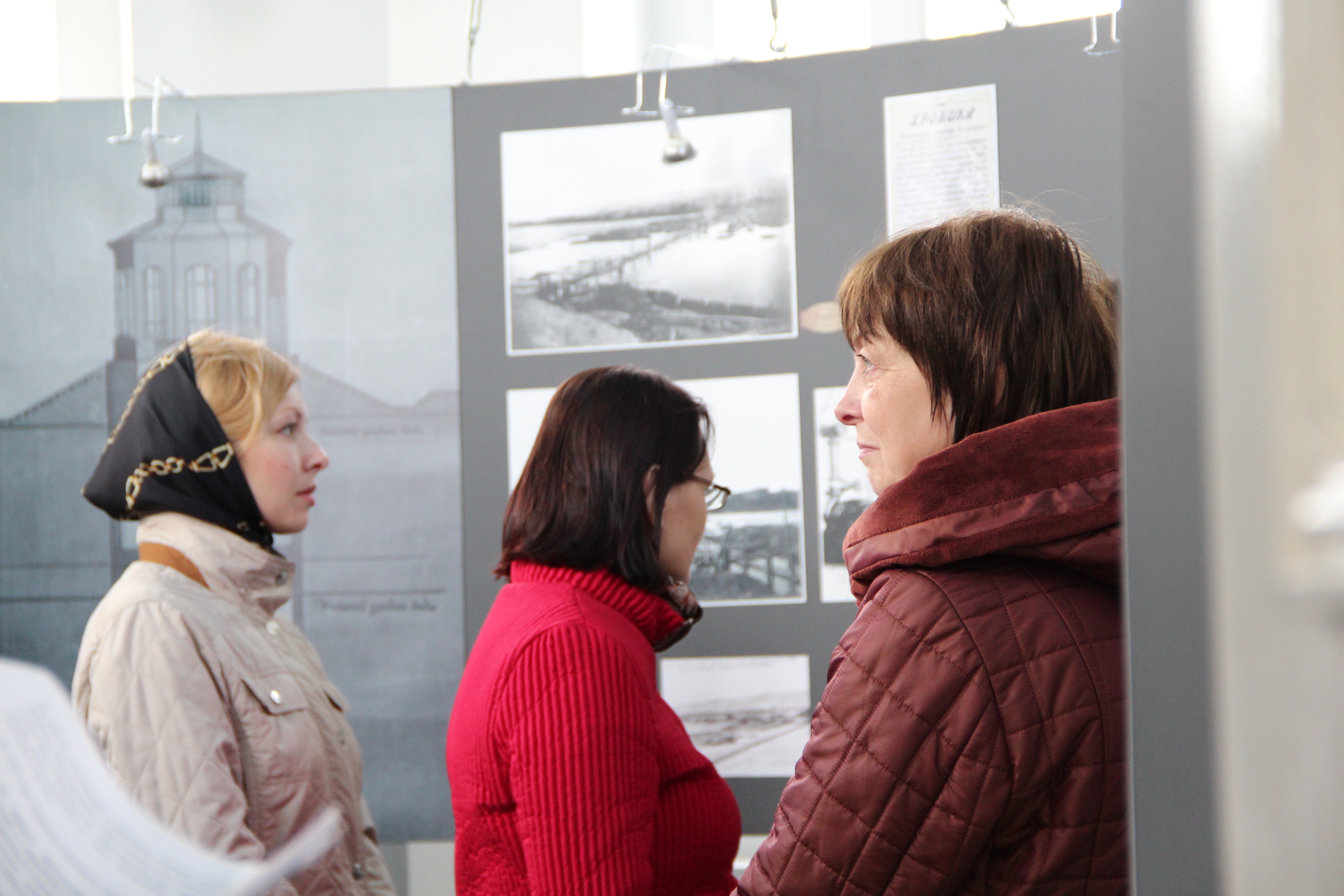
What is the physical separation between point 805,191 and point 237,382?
1.32 meters

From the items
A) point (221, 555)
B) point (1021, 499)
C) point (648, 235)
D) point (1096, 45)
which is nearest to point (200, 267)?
point (221, 555)

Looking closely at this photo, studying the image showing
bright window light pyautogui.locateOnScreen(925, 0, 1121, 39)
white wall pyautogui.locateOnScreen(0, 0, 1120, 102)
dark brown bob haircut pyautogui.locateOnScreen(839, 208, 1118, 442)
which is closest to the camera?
dark brown bob haircut pyautogui.locateOnScreen(839, 208, 1118, 442)

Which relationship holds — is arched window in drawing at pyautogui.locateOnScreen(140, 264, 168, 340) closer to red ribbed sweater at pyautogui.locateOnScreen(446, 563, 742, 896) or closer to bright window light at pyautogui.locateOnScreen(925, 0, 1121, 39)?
red ribbed sweater at pyautogui.locateOnScreen(446, 563, 742, 896)

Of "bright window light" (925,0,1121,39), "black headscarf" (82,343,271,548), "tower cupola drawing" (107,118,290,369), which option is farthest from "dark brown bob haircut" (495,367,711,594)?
"bright window light" (925,0,1121,39)

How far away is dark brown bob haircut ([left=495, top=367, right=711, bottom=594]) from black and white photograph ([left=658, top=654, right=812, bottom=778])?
0.69m

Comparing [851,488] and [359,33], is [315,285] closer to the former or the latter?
[359,33]

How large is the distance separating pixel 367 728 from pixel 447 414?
80 centimetres

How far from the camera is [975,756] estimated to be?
102 centimetres

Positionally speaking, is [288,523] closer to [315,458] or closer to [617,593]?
[315,458]

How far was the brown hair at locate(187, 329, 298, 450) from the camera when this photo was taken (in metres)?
2.15

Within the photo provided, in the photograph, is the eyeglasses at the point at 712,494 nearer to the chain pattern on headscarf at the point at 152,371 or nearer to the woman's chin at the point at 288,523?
the woman's chin at the point at 288,523

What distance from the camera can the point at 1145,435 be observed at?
Result: 544 mm

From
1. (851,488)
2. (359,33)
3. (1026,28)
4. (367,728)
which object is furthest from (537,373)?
(359,33)

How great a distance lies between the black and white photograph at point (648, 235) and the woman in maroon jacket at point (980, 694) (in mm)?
1471
